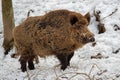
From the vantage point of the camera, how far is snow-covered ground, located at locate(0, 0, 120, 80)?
22.0 ft

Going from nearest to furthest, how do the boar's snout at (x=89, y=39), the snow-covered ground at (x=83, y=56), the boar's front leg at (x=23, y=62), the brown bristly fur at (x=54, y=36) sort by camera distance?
1. the boar's snout at (x=89, y=39)
2. the brown bristly fur at (x=54, y=36)
3. the snow-covered ground at (x=83, y=56)
4. the boar's front leg at (x=23, y=62)

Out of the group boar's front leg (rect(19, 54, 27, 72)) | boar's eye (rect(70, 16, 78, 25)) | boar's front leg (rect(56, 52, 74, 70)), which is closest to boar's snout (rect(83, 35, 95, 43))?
boar's eye (rect(70, 16, 78, 25))

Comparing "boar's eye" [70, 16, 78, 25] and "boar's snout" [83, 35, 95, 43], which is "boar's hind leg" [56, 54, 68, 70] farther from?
"boar's eye" [70, 16, 78, 25]

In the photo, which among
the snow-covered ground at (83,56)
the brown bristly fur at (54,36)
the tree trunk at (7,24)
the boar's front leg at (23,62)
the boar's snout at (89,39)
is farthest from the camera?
the tree trunk at (7,24)

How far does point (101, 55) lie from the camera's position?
7523mm

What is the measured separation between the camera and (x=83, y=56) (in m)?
7.64

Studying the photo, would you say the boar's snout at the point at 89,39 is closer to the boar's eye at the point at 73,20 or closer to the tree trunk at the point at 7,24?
the boar's eye at the point at 73,20

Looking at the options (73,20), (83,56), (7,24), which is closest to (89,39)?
(73,20)

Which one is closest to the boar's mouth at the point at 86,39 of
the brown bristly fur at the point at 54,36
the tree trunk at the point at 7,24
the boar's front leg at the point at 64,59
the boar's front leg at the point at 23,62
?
the brown bristly fur at the point at 54,36

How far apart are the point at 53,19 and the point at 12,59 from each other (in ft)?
6.87

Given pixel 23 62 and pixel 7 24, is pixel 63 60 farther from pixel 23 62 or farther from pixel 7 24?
pixel 7 24

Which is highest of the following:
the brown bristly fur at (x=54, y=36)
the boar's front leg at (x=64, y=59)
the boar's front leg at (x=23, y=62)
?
the brown bristly fur at (x=54, y=36)

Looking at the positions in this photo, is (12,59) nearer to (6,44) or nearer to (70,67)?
(6,44)

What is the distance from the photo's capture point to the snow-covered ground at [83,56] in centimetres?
670
